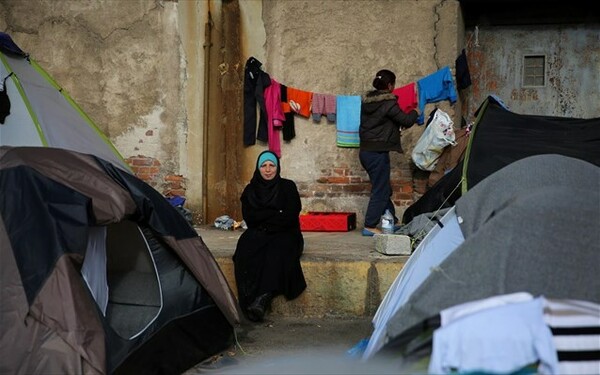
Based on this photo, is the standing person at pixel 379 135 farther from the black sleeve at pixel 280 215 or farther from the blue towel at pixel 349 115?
the black sleeve at pixel 280 215

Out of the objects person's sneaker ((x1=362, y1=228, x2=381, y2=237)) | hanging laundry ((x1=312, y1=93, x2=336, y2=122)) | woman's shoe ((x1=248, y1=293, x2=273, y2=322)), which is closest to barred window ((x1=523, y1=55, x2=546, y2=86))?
hanging laundry ((x1=312, y1=93, x2=336, y2=122))

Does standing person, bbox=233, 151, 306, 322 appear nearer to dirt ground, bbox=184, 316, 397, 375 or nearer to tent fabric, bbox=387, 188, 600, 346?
dirt ground, bbox=184, 316, 397, 375

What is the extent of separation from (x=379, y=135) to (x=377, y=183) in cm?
50

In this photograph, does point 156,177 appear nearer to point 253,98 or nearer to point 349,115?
point 253,98

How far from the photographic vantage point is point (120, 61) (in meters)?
8.75

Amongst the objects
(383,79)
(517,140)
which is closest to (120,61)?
(383,79)

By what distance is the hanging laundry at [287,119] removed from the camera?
27.7ft

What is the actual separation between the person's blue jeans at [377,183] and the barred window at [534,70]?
2.10 m

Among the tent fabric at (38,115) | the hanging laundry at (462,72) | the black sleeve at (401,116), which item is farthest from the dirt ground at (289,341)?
the hanging laundry at (462,72)

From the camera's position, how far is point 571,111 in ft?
27.9

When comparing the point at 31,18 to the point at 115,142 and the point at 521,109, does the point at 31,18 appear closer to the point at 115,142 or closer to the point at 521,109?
the point at 115,142

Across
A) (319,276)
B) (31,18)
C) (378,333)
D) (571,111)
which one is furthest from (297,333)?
(31,18)

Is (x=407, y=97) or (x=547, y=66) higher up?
(x=547, y=66)

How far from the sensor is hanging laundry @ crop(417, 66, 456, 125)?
319 inches
